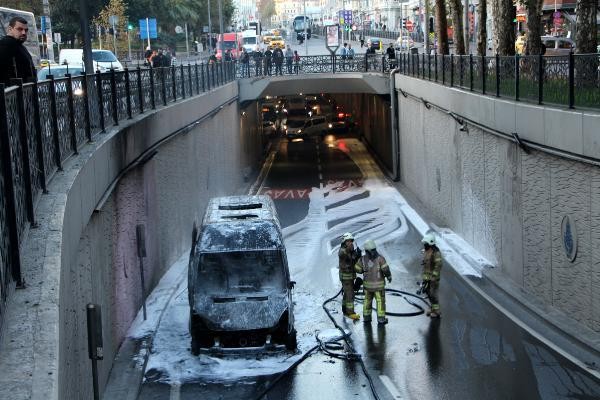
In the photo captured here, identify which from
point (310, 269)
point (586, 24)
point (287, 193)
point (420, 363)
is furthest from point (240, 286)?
point (287, 193)

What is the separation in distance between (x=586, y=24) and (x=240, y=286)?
420 inches

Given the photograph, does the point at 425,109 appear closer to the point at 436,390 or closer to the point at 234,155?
the point at 234,155

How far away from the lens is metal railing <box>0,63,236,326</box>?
7449mm

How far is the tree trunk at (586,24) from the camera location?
22078 millimetres

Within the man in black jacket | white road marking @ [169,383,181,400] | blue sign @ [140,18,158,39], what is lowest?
white road marking @ [169,383,181,400]

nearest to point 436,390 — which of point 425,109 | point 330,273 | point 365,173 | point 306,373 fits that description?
point 306,373

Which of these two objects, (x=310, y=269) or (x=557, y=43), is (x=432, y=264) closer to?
(x=310, y=269)

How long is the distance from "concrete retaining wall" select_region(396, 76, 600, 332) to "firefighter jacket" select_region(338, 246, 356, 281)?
11.7 ft

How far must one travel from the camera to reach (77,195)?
11.2m

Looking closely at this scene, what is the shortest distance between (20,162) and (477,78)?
1789cm

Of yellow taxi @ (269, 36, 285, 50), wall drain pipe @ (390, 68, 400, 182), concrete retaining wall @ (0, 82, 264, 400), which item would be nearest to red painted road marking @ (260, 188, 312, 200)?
concrete retaining wall @ (0, 82, 264, 400)

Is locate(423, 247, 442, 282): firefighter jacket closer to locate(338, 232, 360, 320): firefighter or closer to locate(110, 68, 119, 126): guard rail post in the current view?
locate(338, 232, 360, 320): firefighter

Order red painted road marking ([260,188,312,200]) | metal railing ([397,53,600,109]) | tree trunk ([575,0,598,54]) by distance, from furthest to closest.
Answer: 1. red painted road marking ([260,188,312,200])
2. tree trunk ([575,0,598,54])
3. metal railing ([397,53,600,109])

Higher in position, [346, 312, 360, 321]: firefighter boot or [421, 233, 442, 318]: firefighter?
[421, 233, 442, 318]: firefighter
